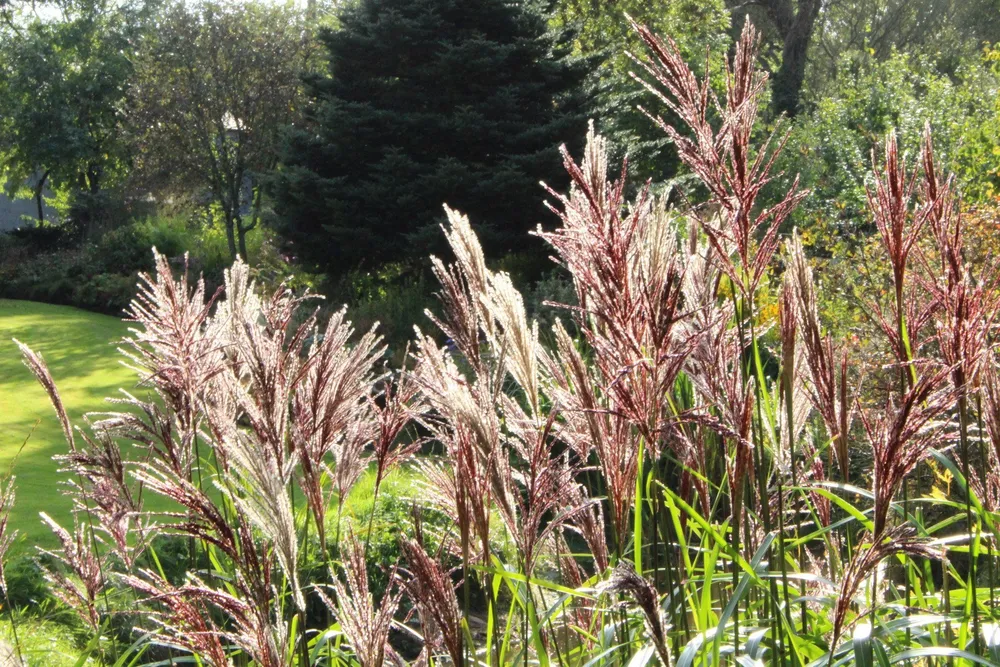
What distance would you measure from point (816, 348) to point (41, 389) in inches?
488

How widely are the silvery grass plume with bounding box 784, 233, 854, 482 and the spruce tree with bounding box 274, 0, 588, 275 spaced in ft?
40.4

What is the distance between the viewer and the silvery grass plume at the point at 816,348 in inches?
64.5

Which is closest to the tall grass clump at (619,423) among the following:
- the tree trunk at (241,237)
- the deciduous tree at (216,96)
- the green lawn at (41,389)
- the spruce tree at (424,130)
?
the green lawn at (41,389)

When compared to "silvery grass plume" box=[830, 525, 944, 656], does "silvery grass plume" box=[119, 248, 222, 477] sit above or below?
above

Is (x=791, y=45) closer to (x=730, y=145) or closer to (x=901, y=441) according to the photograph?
(x=730, y=145)

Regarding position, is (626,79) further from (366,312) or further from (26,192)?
(26,192)

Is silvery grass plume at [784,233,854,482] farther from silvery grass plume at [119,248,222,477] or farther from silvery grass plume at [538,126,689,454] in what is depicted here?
silvery grass plume at [119,248,222,477]

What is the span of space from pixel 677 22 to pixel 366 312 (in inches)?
446

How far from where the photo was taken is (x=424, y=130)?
1512cm

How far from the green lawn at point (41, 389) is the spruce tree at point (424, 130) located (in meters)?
3.47

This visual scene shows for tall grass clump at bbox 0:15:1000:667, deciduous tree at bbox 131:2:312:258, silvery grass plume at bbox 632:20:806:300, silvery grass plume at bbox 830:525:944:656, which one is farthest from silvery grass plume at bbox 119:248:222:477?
deciduous tree at bbox 131:2:312:258

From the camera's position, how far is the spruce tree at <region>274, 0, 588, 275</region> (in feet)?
47.5

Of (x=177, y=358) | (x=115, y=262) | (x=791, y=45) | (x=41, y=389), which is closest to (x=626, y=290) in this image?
(x=177, y=358)

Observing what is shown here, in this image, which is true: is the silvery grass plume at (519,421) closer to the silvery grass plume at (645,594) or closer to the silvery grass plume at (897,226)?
the silvery grass plume at (645,594)
